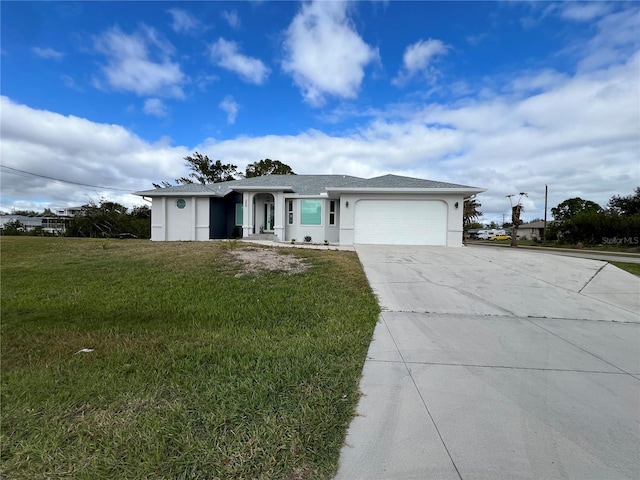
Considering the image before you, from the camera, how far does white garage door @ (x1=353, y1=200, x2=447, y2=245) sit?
15031 mm

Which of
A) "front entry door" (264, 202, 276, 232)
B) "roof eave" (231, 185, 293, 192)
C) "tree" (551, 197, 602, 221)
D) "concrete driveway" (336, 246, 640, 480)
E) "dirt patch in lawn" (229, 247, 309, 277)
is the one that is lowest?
"concrete driveway" (336, 246, 640, 480)

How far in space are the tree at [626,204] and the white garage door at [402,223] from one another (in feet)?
121

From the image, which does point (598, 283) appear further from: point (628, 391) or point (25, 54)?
point (25, 54)

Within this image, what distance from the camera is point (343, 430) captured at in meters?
2.29

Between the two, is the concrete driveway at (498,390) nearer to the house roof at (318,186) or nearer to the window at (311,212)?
the house roof at (318,186)

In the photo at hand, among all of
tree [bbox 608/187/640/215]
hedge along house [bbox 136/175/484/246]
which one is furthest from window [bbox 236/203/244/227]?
tree [bbox 608/187/640/215]

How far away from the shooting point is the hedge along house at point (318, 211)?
15.0 meters

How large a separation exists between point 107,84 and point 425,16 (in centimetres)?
1293

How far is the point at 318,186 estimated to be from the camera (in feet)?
63.4

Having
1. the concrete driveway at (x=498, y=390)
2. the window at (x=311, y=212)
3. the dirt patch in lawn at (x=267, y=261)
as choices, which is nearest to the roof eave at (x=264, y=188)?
the window at (x=311, y=212)

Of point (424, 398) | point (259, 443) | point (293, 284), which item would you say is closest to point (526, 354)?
point (424, 398)

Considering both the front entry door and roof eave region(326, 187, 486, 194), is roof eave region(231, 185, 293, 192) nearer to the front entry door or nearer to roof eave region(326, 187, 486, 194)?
the front entry door

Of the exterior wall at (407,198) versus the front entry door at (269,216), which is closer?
the exterior wall at (407,198)

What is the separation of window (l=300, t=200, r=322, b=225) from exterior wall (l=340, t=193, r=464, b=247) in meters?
Answer: 2.56
